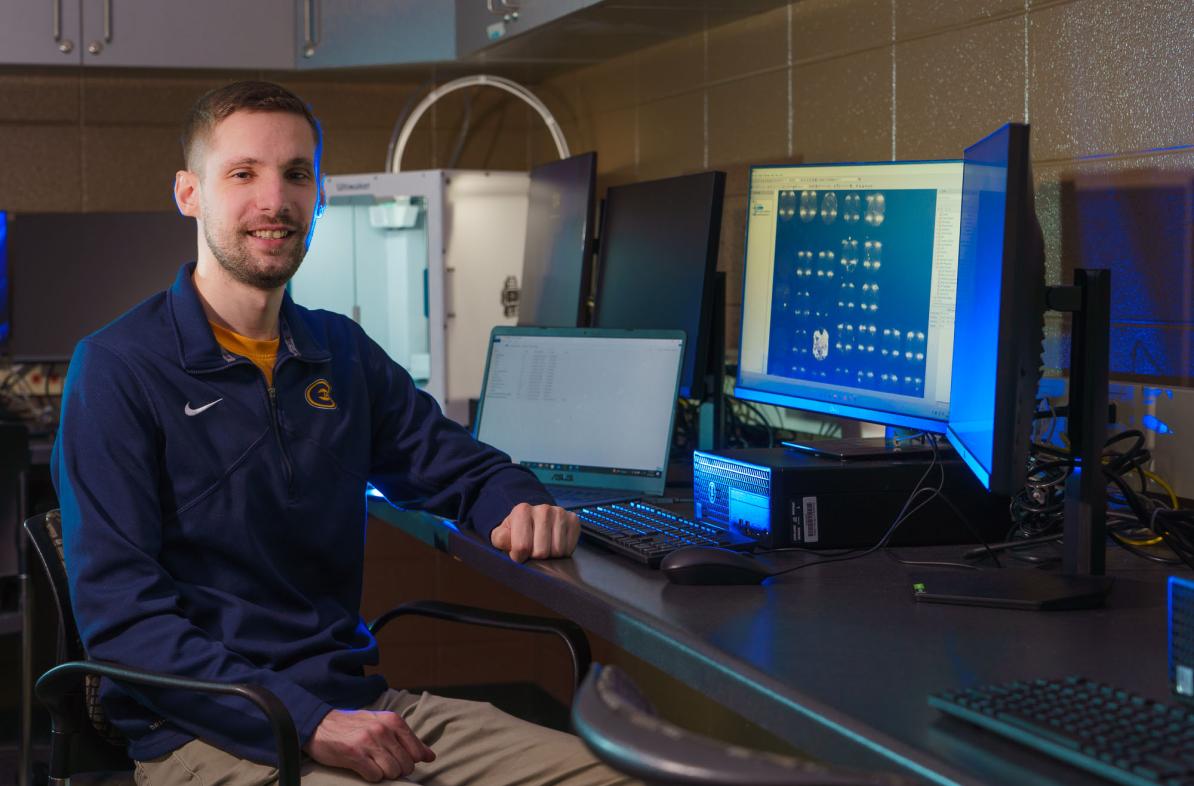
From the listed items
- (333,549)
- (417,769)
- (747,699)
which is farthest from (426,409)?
(747,699)

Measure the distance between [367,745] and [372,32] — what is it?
2350 mm

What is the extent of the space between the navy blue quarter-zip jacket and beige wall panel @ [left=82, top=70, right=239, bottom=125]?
213 centimetres

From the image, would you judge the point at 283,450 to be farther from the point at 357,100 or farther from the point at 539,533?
the point at 357,100

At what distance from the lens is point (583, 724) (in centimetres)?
76

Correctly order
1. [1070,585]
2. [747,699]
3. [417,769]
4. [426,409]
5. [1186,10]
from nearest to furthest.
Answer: [747,699], [1070,585], [417,769], [1186,10], [426,409]

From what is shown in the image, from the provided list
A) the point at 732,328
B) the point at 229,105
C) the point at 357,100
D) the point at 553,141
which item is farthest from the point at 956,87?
the point at 357,100

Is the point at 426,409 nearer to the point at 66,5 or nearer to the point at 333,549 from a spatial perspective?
the point at 333,549

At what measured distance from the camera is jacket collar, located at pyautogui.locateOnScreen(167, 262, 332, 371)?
1.66 meters

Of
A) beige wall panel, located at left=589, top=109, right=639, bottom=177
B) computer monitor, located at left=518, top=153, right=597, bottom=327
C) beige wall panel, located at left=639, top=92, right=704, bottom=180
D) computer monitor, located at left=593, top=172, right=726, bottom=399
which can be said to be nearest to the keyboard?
computer monitor, located at left=593, top=172, right=726, bottom=399

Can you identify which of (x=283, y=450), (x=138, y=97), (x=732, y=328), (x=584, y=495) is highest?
(x=138, y=97)

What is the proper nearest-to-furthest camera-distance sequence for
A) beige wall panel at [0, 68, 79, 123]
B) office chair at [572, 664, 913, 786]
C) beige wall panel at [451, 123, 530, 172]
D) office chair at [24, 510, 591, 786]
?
office chair at [572, 664, 913, 786] → office chair at [24, 510, 591, 786] → beige wall panel at [0, 68, 79, 123] → beige wall panel at [451, 123, 530, 172]

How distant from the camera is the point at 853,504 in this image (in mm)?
1707

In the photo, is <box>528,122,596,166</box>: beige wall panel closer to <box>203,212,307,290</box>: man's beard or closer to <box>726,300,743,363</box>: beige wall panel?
<box>726,300,743,363</box>: beige wall panel

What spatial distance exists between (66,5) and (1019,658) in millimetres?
2955
